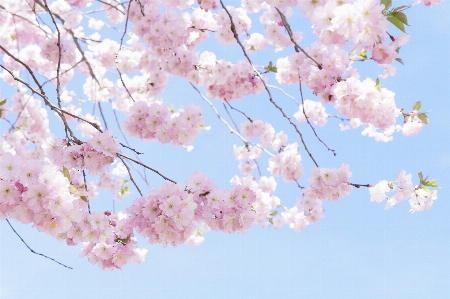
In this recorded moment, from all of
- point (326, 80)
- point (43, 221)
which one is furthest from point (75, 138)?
point (326, 80)

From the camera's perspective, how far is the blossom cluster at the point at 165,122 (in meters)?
3.26

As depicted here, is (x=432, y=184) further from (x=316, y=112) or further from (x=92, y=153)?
(x=316, y=112)

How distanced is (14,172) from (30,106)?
5183 millimetres

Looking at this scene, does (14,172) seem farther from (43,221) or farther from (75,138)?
(75,138)

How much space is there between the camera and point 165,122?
3281 mm

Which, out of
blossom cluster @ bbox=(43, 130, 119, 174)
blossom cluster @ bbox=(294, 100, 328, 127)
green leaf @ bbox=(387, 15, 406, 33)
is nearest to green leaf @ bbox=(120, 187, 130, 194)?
blossom cluster @ bbox=(294, 100, 328, 127)

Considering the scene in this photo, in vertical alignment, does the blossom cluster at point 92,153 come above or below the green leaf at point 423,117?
below

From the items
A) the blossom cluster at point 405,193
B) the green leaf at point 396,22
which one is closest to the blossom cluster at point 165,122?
the blossom cluster at point 405,193

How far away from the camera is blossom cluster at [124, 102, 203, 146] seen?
3262 mm

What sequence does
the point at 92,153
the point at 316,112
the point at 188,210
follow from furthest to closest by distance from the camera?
the point at 316,112
the point at 92,153
the point at 188,210

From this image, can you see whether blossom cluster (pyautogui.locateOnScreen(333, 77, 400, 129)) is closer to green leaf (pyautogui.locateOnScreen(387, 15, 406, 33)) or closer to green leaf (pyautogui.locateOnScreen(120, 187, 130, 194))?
green leaf (pyautogui.locateOnScreen(387, 15, 406, 33))

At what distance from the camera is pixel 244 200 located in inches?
93.4

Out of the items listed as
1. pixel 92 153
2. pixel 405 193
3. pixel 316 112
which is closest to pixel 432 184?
pixel 405 193

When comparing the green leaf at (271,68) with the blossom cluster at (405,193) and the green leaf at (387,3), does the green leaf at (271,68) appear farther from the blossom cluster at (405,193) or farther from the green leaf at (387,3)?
the green leaf at (387,3)
